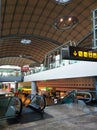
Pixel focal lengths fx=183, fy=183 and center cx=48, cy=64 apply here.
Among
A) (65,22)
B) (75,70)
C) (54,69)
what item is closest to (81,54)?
(75,70)

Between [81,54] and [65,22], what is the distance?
26.7 meters

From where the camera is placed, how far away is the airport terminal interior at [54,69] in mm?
6828

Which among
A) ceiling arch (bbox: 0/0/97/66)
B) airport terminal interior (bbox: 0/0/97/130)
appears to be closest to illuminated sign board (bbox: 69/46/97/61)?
airport terminal interior (bbox: 0/0/97/130)

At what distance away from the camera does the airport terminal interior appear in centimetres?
683

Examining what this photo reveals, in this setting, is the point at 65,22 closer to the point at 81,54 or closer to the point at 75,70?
the point at 75,70

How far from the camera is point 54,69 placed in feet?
53.1

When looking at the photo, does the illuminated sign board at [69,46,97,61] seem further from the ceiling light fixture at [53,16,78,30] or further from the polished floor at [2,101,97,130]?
the ceiling light fixture at [53,16,78,30]

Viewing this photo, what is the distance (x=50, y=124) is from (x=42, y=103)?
249cm

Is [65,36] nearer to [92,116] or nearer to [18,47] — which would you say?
[18,47]

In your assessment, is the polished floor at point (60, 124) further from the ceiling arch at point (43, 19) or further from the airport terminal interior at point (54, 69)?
the ceiling arch at point (43, 19)

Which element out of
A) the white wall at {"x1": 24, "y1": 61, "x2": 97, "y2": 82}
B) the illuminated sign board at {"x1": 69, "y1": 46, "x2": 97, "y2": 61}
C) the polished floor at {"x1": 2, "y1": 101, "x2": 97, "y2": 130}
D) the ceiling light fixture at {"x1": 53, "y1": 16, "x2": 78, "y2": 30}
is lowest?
the polished floor at {"x1": 2, "y1": 101, "x2": 97, "y2": 130}

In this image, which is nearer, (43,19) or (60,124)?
(60,124)

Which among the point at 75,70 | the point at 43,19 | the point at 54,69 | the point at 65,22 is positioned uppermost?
the point at 43,19

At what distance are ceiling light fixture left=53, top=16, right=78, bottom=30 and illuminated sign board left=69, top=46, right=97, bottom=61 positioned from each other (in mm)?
24294
